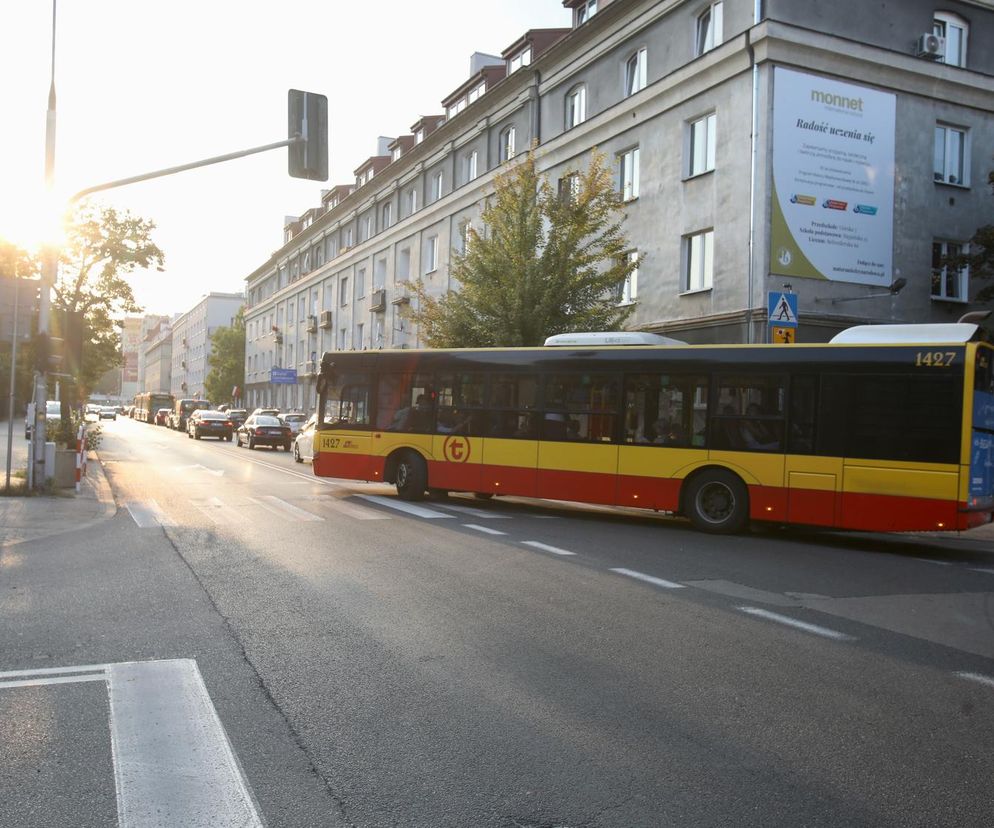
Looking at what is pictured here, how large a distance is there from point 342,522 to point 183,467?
1265 centimetres

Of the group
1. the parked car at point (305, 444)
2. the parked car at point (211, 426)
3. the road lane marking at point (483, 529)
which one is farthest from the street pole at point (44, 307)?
the parked car at point (211, 426)

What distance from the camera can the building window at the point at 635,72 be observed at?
81.8 ft

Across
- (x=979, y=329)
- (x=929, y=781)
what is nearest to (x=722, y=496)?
(x=979, y=329)

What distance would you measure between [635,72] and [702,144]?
393 centimetres

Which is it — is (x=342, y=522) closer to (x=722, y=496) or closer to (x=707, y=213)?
(x=722, y=496)

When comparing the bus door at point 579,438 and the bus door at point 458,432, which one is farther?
the bus door at point 458,432

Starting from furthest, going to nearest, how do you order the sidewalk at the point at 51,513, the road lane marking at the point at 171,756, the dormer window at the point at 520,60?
the dormer window at the point at 520,60
the sidewalk at the point at 51,513
the road lane marking at the point at 171,756

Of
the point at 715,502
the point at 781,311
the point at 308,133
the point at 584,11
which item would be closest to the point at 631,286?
the point at 584,11

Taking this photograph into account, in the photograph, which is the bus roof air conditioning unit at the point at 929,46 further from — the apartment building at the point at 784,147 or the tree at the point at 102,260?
the tree at the point at 102,260

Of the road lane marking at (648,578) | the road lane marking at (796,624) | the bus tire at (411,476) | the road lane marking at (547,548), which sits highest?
the bus tire at (411,476)

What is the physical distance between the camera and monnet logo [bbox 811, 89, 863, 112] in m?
21.0

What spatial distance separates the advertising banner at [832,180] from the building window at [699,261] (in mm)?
2323

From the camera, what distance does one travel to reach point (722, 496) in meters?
12.6

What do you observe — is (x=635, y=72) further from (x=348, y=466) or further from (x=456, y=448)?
(x=348, y=466)
